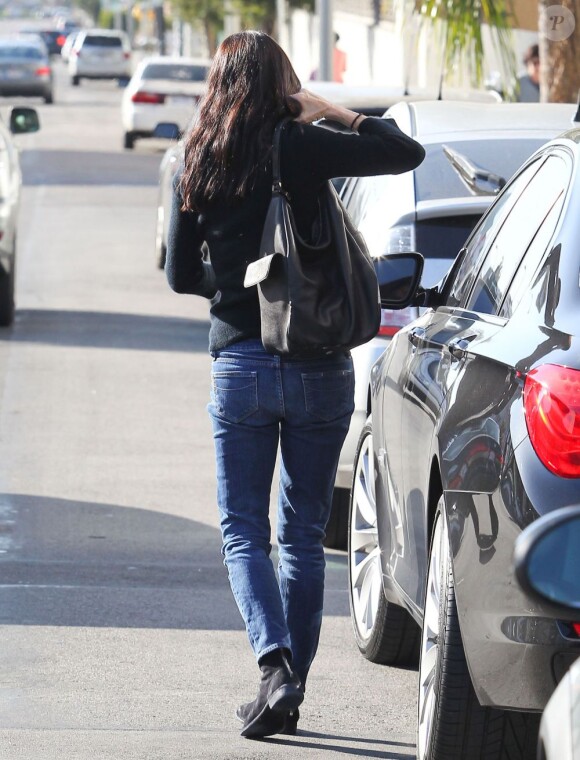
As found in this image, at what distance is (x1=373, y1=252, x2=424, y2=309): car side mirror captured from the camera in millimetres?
4902

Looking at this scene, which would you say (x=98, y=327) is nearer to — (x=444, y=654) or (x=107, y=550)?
(x=107, y=550)

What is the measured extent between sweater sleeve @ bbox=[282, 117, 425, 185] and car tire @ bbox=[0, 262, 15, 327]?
8329 mm

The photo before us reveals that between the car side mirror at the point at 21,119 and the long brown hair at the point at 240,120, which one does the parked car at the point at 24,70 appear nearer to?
Answer: the car side mirror at the point at 21,119

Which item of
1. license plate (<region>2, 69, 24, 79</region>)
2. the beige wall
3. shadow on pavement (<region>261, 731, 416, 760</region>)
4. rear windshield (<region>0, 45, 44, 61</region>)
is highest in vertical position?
shadow on pavement (<region>261, 731, 416, 760</region>)

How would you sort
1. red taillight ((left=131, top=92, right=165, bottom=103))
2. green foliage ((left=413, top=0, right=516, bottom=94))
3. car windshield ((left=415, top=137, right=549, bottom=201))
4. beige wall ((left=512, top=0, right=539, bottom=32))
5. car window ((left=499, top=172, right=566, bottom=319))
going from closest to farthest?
car window ((left=499, top=172, right=566, bottom=319)) → car windshield ((left=415, top=137, right=549, bottom=201)) → green foliage ((left=413, top=0, right=516, bottom=94)) → beige wall ((left=512, top=0, right=539, bottom=32)) → red taillight ((left=131, top=92, right=165, bottom=103))

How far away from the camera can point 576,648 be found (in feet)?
11.2

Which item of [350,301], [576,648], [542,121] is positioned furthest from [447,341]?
[542,121]

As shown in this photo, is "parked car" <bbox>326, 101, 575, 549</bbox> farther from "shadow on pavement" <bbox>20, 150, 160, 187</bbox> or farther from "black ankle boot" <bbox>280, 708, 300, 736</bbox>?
"shadow on pavement" <bbox>20, 150, 160, 187</bbox>

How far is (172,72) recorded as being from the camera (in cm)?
3119

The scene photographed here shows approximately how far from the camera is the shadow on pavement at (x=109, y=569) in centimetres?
596

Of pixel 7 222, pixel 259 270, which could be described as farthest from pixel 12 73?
pixel 259 270

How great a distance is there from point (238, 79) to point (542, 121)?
275 cm

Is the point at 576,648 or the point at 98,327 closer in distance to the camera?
the point at 576,648

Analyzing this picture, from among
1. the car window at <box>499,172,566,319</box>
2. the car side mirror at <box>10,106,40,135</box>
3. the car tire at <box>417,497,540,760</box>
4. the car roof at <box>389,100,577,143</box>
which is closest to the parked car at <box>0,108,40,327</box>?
the car side mirror at <box>10,106,40,135</box>
